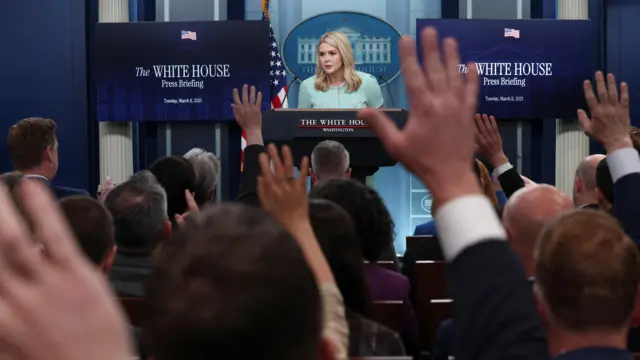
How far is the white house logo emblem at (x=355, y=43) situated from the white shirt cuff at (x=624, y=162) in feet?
21.8

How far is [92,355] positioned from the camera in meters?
0.47

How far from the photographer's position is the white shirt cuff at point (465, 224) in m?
1.02

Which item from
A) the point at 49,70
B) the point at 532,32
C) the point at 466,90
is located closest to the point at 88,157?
the point at 49,70

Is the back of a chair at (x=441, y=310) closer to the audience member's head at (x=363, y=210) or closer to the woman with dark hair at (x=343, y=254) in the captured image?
the audience member's head at (x=363, y=210)

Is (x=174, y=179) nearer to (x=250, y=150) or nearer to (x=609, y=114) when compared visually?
(x=250, y=150)

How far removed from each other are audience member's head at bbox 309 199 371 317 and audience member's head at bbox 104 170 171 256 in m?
0.90

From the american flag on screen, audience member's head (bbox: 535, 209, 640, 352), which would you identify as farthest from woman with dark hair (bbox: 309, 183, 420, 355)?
the american flag on screen

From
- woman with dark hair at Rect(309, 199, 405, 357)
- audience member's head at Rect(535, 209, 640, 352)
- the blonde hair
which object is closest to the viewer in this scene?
audience member's head at Rect(535, 209, 640, 352)

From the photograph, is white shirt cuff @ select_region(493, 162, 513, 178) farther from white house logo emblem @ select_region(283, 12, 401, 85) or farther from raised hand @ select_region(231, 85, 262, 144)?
white house logo emblem @ select_region(283, 12, 401, 85)

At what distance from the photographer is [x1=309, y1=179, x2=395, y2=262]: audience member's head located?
115 inches

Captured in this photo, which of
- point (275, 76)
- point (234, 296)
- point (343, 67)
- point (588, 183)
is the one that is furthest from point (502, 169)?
point (275, 76)

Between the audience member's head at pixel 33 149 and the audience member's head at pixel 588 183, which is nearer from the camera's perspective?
the audience member's head at pixel 588 183

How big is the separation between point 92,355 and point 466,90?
2.29 feet

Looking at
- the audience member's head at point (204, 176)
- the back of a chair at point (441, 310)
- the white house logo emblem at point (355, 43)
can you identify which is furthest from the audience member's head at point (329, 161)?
the white house logo emblem at point (355, 43)
